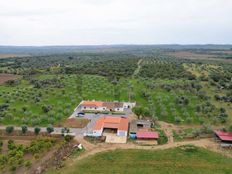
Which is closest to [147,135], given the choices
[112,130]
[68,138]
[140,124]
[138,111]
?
[140,124]

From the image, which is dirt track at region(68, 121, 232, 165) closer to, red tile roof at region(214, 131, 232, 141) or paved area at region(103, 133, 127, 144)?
paved area at region(103, 133, 127, 144)

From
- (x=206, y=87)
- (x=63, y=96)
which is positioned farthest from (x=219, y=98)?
(x=63, y=96)

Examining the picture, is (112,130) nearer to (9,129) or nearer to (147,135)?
(147,135)

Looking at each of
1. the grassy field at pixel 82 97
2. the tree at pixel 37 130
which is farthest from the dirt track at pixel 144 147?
the grassy field at pixel 82 97

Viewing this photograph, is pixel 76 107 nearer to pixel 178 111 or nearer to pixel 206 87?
pixel 178 111

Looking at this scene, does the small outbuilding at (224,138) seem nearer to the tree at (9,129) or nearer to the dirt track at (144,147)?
the dirt track at (144,147)

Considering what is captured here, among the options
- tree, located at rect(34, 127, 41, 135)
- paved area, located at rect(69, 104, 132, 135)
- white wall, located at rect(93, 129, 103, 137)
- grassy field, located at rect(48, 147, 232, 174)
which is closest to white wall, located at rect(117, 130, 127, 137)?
white wall, located at rect(93, 129, 103, 137)
